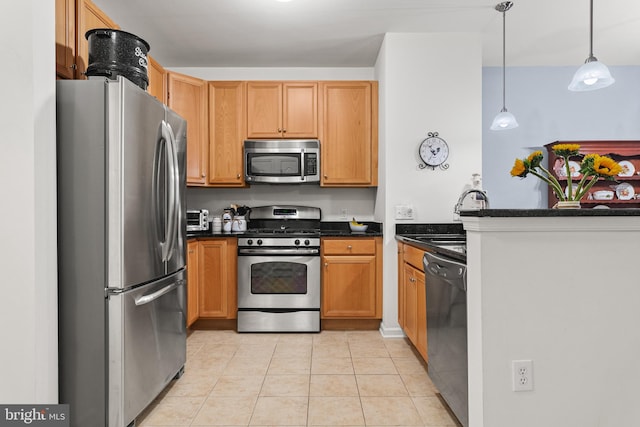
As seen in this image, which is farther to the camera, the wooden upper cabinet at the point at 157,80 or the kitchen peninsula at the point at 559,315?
the wooden upper cabinet at the point at 157,80

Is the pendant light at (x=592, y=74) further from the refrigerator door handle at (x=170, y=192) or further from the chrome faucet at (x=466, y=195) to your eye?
the refrigerator door handle at (x=170, y=192)

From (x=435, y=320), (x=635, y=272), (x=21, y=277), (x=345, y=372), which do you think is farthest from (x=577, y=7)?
(x=21, y=277)

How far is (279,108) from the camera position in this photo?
3.86 metres

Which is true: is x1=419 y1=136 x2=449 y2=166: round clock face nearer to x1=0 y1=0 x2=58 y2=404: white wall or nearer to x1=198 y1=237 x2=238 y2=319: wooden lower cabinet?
x1=198 y1=237 x2=238 y2=319: wooden lower cabinet

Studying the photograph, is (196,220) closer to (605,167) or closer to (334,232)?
(334,232)

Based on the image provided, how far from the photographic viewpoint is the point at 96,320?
68.6 inches

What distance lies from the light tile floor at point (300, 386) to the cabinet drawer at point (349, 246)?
0.77 metres

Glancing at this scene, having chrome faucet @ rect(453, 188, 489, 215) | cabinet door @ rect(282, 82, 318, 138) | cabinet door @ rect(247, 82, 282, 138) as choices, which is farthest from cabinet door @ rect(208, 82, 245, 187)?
chrome faucet @ rect(453, 188, 489, 215)

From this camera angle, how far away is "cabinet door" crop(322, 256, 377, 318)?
353 cm

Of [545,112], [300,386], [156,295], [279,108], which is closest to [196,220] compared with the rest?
[279,108]

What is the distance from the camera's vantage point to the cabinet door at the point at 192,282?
11.0 feet

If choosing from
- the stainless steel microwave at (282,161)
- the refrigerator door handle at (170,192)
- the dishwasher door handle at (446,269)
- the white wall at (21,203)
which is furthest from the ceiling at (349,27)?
the dishwasher door handle at (446,269)

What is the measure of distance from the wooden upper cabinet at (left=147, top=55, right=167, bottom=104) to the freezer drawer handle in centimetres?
164

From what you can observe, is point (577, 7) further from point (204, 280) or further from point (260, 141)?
point (204, 280)
